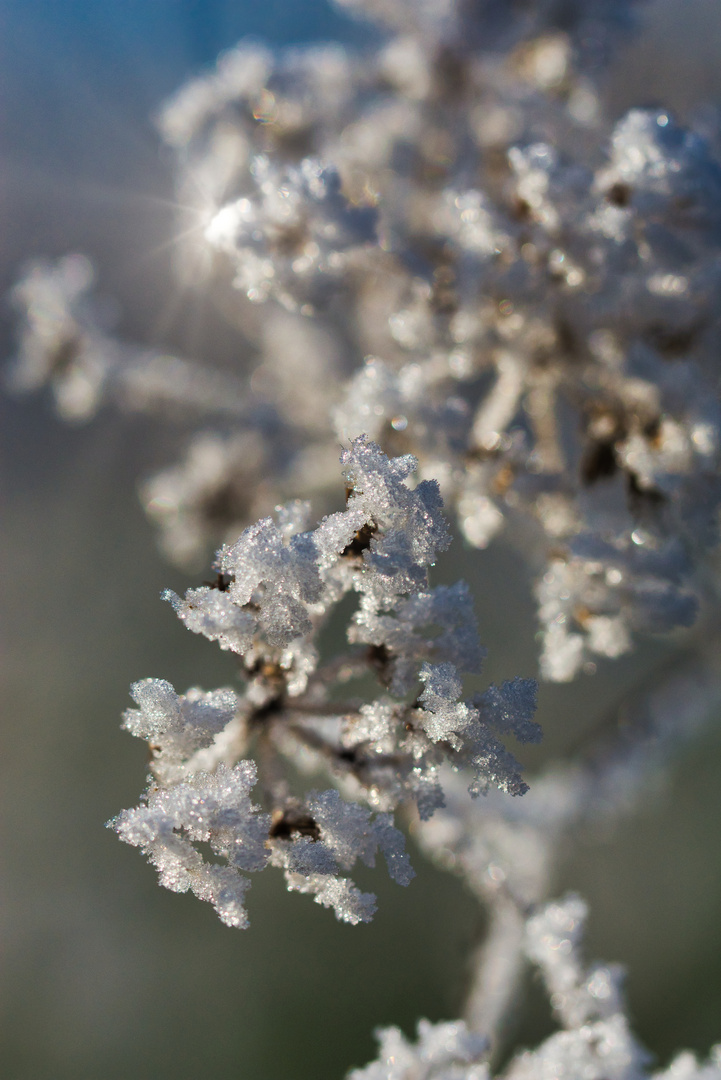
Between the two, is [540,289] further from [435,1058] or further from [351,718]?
[435,1058]

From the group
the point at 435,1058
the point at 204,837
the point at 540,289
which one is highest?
the point at 540,289

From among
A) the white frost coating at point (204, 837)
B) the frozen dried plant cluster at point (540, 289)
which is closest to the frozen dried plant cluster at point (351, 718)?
the white frost coating at point (204, 837)

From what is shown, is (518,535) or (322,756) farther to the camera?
(518,535)

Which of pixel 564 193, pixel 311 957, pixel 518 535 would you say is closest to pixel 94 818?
pixel 311 957

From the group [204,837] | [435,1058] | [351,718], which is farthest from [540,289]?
[435,1058]

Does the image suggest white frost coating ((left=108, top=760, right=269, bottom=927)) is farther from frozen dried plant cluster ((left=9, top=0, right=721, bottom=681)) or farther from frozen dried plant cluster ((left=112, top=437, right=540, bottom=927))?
frozen dried plant cluster ((left=9, top=0, right=721, bottom=681))

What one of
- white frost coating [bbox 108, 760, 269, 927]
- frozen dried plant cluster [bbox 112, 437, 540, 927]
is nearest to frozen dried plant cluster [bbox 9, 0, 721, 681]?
frozen dried plant cluster [bbox 112, 437, 540, 927]

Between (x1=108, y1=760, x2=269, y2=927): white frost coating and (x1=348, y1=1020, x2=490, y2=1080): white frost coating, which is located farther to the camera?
(x1=348, y1=1020, x2=490, y2=1080): white frost coating

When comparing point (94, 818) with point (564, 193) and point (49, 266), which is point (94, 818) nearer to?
point (49, 266)

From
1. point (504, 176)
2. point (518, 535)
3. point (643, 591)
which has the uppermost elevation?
point (504, 176)
